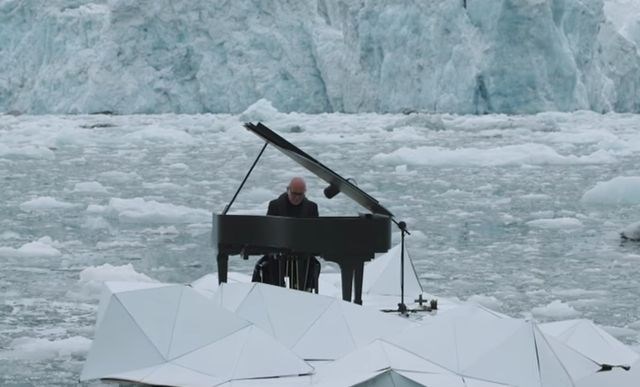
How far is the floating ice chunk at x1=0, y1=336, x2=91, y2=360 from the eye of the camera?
19.1 feet

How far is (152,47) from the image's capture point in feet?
132

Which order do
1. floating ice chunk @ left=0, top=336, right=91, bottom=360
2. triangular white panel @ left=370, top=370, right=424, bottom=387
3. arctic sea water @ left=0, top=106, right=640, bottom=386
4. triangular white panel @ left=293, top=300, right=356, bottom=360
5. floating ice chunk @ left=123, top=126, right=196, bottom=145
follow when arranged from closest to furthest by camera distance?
triangular white panel @ left=370, top=370, right=424, bottom=387 < triangular white panel @ left=293, top=300, right=356, bottom=360 < floating ice chunk @ left=0, top=336, right=91, bottom=360 < arctic sea water @ left=0, top=106, right=640, bottom=386 < floating ice chunk @ left=123, top=126, right=196, bottom=145

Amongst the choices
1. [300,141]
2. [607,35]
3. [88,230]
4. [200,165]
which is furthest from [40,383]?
[607,35]

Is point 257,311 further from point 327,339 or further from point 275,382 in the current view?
point 275,382

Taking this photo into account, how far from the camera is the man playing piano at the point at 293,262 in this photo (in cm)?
633

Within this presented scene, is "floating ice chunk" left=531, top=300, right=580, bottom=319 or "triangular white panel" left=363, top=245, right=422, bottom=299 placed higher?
"triangular white panel" left=363, top=245, right=422, bottom=299

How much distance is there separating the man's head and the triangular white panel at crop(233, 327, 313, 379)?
55.6 inches

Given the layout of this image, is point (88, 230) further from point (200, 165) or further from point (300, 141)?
point (300, 141)

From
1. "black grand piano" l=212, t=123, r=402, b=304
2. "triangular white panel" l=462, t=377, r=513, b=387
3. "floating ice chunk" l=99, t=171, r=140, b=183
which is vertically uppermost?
"black grand piano" l=212, t=123, r=402, b=304

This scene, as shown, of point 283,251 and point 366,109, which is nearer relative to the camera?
point 283,251

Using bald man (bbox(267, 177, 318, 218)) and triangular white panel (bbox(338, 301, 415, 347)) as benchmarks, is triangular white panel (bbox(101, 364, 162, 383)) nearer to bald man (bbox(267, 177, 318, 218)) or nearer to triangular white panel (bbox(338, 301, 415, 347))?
triangular white panel (bbox(338, 301, 415, 347))

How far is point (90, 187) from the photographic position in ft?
53.6

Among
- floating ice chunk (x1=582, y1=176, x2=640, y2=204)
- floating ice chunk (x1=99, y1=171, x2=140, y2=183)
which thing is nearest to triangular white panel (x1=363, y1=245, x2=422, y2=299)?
floating ice chunk (x1=582, y1=176, x2=640, y2=204)

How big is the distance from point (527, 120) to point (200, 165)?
15.5m
